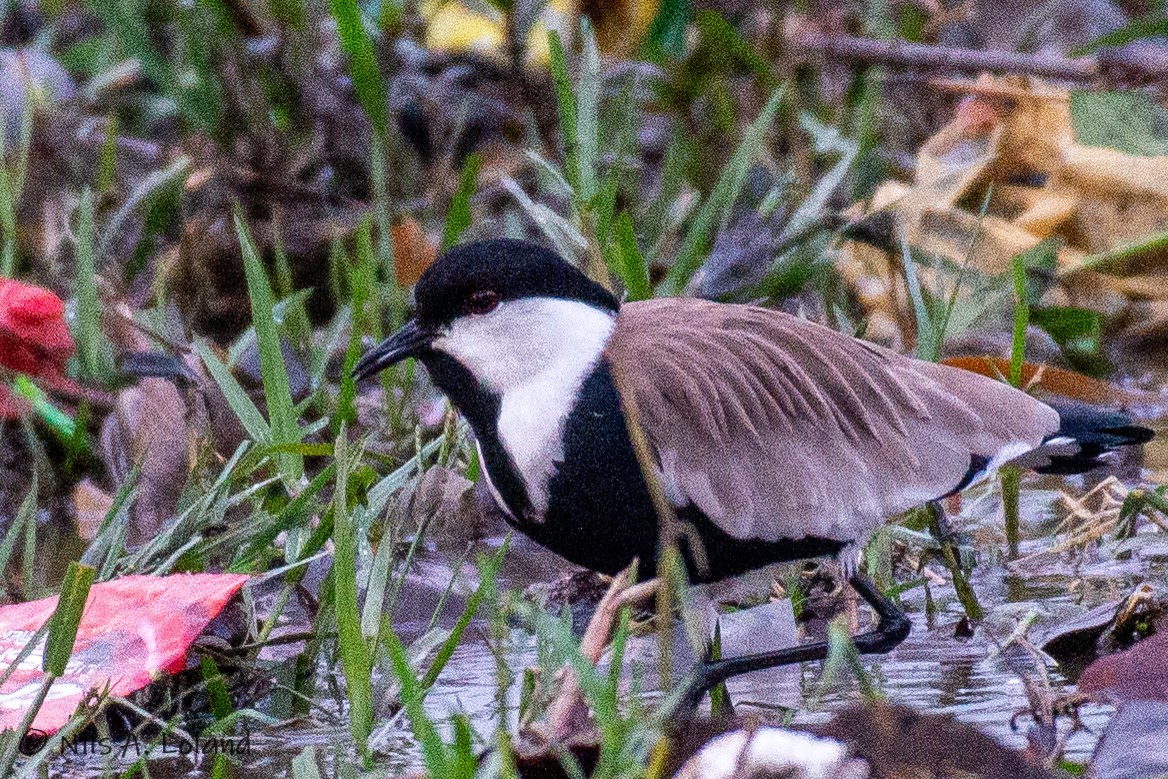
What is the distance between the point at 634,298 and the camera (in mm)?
3746

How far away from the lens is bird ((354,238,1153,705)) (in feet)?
9.19

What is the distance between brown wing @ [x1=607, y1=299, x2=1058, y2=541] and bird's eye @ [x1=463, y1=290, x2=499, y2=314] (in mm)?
210

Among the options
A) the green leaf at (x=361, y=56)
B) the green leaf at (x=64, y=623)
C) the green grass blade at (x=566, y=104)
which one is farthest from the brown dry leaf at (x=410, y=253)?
the green leaf at (x=64, y=623)

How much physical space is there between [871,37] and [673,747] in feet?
13.4

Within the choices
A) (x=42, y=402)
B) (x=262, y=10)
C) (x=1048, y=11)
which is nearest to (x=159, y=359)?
(x=42, y=402)

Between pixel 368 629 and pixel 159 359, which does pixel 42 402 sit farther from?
pixel 368 629

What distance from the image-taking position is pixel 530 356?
2945 mm

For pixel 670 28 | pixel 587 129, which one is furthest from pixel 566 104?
pixel 670 28

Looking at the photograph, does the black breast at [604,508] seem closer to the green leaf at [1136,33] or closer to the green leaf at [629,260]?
the green leaf at [629,260]

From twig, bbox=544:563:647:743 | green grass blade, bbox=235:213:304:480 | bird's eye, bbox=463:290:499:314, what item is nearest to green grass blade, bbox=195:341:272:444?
green grass blade, bbox=235:213:304:480

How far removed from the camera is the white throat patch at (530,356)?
2840 mm

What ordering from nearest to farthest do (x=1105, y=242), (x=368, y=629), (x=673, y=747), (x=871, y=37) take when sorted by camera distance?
1. (x=673, y=747)
2. (x=368, y=629)
3. (x=1105, y=242)
4. (x=871, y=37)

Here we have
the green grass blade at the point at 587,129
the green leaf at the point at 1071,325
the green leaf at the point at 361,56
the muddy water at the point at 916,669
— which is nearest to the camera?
the muddy water at the point at 916,669

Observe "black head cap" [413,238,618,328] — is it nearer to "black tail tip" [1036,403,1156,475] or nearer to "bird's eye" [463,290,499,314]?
"bird's eye" [463,290,499,314]
